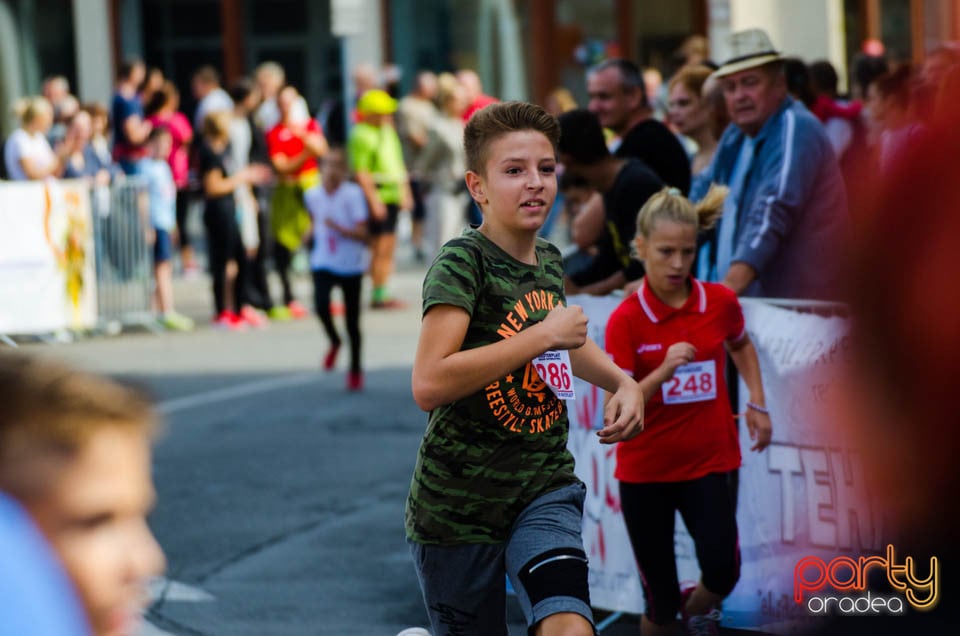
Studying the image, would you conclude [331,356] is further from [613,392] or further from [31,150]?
[613,392]

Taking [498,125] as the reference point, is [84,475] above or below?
below

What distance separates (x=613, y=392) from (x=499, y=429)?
0.44 m

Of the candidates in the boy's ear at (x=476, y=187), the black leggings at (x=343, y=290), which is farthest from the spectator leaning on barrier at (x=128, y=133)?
the boy's ear at (x=476, y=187)


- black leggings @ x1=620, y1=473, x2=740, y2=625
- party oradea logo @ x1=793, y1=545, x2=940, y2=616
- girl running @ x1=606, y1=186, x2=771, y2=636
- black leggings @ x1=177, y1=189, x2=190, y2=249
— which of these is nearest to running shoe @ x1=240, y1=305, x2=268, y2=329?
black leggings @ x1=177, y1=189, x2=190, y2=249

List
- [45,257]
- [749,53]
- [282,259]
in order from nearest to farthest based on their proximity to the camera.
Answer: [749,53]
[45,257]
[282,259]

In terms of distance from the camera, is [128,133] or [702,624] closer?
[702,624]

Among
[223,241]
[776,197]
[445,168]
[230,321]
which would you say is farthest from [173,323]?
[776,197]

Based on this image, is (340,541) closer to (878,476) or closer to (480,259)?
(480,259)

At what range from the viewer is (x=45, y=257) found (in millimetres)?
15375

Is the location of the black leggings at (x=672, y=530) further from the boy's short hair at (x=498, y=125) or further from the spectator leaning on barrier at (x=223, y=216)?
the spectator leaning on barrier at (x=223, y=216)

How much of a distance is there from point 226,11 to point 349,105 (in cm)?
413

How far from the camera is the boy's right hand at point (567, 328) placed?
3861 mm

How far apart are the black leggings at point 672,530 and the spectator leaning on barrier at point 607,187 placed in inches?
60.2

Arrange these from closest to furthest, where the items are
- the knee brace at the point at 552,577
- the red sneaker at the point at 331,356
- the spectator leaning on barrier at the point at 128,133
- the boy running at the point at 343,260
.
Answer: the knee brace at the point at 552,577 → the boy running at the point at 343,260 → the red sneaker at the point at 331,356 → the spectator leaning on barrier at the point at 128,133
